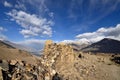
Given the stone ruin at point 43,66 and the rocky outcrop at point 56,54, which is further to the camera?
the rocky outcrop at point 56,54

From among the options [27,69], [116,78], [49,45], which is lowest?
[116,78]

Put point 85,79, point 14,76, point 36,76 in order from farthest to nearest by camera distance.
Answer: point 85,79 < point 36,76 < point 14,76

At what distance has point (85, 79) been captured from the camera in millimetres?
39562

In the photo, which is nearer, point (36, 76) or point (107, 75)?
point (36, 76)

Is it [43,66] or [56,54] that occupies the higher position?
[56,54]

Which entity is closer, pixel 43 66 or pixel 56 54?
pixel 43 66

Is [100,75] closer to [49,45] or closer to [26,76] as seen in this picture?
[49,45]

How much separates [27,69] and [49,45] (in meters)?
18.6

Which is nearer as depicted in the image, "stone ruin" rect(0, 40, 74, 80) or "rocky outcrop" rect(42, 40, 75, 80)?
"stone ruin" rect(0, 40, 74, 80)

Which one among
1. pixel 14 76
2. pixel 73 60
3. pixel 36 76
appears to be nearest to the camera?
pixel 14 76

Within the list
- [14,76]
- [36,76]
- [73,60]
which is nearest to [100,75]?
[73,60]

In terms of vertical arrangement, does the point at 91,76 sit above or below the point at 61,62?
below

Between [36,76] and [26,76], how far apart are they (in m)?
2.44

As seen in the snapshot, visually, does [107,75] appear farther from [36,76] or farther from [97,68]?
[36,76]
